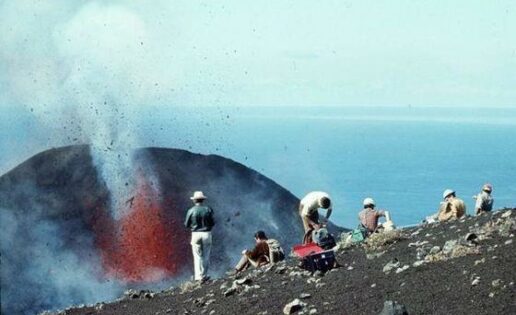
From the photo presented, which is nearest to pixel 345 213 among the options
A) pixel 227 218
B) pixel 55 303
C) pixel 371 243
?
pixel 227 218

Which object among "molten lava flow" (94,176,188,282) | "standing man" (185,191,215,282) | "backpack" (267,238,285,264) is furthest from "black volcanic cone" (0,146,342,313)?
"backpack" (267,238,285,264)

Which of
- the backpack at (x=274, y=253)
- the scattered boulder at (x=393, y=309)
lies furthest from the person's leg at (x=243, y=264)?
the scattered boulder at (x=393, y=309)

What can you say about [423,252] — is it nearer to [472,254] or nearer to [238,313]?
[472,254]

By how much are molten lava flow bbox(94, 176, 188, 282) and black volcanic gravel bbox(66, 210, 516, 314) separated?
2114cm

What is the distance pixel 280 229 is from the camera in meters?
47.5

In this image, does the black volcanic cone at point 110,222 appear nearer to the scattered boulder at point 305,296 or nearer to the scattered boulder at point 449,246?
the scattered boulder at point 449,246

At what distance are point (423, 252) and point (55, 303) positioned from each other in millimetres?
25801

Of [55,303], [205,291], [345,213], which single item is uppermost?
[205,291]

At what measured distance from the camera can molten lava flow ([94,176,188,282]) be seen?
4391cm

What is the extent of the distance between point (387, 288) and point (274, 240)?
796 centimetres

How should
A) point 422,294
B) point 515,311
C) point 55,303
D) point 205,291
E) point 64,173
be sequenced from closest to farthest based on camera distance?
point 515,311
point 422,294
point 205,291
point 55,303
point 64,173

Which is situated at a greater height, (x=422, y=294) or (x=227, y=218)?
(x=422, y=294)

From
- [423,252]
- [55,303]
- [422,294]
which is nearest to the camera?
[422,294]

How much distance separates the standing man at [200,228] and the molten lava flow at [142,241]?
18.8m
